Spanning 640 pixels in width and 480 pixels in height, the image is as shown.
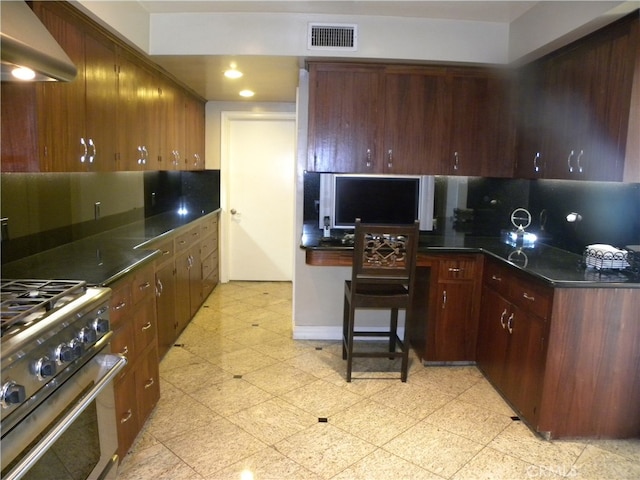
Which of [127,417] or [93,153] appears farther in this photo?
[93,153]

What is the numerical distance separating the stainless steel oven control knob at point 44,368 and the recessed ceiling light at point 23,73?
1.05 m

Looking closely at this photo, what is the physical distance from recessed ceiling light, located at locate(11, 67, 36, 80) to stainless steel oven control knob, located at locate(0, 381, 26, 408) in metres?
1.12

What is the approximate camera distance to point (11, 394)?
133cm

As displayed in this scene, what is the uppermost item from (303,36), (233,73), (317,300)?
(303,36)

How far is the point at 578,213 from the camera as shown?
3.12 meters

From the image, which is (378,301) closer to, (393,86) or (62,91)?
(393,86)

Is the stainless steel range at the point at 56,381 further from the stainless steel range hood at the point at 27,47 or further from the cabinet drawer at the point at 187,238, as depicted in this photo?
the cabinet drawer at the point at 187,238

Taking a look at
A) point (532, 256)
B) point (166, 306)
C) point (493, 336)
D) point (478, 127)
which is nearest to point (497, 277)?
point (532, 256)

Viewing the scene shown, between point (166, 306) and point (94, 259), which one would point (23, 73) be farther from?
point (166, 306)

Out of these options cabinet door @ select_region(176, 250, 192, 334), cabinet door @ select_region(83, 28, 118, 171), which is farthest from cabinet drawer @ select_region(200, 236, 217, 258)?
cabinet door @ select_region(83, 28, 118, 171)

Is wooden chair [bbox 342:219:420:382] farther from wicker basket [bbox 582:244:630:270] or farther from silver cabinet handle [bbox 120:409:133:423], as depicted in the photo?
silver cabinet handle [bbox 120:409:133:423]

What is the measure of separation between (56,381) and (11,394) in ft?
0.76

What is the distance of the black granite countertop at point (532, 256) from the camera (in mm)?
2375

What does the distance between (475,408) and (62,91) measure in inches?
113
